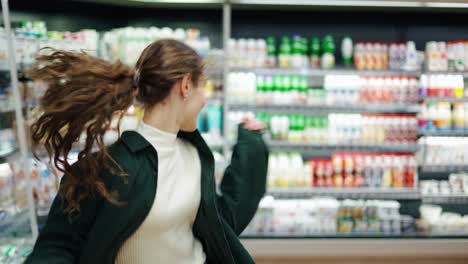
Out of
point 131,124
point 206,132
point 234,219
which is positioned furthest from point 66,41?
point 234,219

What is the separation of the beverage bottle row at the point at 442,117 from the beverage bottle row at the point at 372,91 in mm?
162

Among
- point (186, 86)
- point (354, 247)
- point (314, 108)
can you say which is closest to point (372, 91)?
point (314, 108)

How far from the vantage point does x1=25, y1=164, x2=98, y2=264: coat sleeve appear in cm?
152

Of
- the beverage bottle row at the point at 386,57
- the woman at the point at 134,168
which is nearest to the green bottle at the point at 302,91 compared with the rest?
the beverage bottle row at the point at 386,57

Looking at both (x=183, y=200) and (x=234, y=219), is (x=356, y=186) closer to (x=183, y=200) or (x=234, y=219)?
(x=234, y=219)

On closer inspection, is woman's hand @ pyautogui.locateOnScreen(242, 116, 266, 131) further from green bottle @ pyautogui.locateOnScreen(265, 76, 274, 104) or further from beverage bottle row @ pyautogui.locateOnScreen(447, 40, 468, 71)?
beverage bottle row @ pyautogui.locateOnScreen(447, 40, 468, 71)

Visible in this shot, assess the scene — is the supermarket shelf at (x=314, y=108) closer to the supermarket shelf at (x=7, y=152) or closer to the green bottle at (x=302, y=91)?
the green bottle at (x=302, y=91)

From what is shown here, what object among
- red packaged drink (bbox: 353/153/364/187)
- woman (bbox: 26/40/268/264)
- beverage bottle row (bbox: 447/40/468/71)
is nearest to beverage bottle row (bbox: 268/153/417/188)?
red packaged drink (bbox: 353/153/364/187)

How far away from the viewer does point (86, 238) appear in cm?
160

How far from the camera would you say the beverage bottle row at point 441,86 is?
4.54 m

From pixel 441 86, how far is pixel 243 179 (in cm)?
309

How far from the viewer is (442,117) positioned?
4.59 meters

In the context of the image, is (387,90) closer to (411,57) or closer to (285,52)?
(411,57)

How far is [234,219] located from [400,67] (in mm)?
3004
